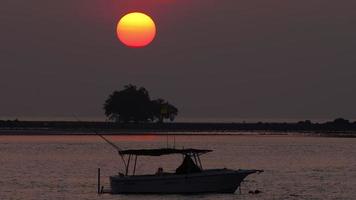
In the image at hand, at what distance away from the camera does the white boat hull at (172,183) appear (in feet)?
182

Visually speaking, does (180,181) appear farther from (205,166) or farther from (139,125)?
(139,125)

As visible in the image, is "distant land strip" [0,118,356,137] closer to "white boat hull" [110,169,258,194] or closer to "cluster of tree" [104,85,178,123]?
"cluster of tree" [104,85,178,123]

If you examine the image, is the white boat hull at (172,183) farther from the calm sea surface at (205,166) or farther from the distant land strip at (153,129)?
the distant land strip at (153,129)

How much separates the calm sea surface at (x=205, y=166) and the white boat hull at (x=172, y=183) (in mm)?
545

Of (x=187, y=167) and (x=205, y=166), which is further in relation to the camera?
(x=205, y=166)

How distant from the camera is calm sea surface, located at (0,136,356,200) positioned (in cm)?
5928

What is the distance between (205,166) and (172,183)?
30396 millimetres

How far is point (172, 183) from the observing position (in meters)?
55.4

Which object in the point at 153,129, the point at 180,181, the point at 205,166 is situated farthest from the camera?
the point at 153,129

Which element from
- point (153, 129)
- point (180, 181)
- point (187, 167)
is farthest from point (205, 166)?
point (153, 129)

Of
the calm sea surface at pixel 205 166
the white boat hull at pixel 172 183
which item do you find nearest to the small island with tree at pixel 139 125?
the calm sea surface at pixel 205 166

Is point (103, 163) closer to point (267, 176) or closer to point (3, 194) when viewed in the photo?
point (267, 176)

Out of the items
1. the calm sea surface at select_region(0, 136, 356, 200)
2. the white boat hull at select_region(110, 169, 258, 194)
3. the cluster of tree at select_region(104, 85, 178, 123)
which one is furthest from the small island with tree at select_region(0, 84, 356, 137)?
the white boat hull at select_region(110, 169, 258, 194)

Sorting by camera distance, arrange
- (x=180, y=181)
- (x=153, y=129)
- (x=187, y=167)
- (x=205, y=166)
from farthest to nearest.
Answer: (x=153, y=129) < (x=205, y=166) < (x=187, y=167) < (x=180, y=181)
